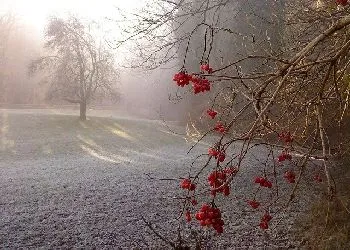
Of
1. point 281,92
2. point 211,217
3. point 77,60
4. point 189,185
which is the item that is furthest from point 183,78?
point 77,60

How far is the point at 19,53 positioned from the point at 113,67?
2042 centimetres

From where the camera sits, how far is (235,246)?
6.54 meters

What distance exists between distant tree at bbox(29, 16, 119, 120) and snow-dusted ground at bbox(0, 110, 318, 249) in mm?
5904

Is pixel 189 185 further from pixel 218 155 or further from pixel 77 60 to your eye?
pixel 77 60

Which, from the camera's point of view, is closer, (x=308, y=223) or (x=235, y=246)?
(x=235, y=246)

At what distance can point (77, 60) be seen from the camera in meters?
25.0

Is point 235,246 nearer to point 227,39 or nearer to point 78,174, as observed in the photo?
point 78,174

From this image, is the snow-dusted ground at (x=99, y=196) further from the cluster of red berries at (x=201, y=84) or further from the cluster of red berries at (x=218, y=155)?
the cluster of red berries at (x=201, y=84)

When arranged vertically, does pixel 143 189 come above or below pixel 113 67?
below

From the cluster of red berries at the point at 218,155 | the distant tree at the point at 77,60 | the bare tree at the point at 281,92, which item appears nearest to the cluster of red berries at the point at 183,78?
the bare tree at the point at 281,92

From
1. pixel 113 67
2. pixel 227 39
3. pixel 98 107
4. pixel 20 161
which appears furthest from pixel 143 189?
pixel 98 107

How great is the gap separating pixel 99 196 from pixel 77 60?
659 inches

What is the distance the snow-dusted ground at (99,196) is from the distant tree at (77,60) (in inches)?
232

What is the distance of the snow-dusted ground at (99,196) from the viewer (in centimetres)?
680
